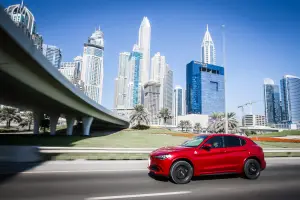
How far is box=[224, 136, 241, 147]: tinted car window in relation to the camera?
313 inches

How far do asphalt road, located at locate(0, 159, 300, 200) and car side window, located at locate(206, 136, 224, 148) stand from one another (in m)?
1.26

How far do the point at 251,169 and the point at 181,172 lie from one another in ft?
9.78

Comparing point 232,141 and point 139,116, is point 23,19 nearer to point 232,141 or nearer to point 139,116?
point 139,116

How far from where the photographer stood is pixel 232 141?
8.08 metres

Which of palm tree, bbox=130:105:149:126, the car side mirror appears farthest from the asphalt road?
palm tree, bbox=130:105:149:126

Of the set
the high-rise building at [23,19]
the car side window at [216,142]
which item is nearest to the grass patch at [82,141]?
the high-rise building at [23,19]

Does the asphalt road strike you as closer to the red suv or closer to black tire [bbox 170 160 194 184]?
black tire [bbox 170 160 194 184]

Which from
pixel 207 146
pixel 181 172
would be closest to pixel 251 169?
pixel 207 146

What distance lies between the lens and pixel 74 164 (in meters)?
10.5

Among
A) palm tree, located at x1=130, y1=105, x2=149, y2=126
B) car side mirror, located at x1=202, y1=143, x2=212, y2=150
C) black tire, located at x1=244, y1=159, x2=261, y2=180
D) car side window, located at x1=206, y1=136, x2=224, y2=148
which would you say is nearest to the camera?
car side mirror, located at x1=202, y1=143, x2=212, y2=150

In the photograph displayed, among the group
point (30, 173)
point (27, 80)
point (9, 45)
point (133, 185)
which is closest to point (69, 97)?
point (27, 80)

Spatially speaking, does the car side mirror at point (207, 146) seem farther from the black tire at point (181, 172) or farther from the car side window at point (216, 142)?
the black tire at point (181, 172)

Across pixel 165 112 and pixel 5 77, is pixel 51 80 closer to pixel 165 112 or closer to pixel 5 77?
pixel 5 77

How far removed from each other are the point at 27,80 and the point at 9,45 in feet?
23.3
